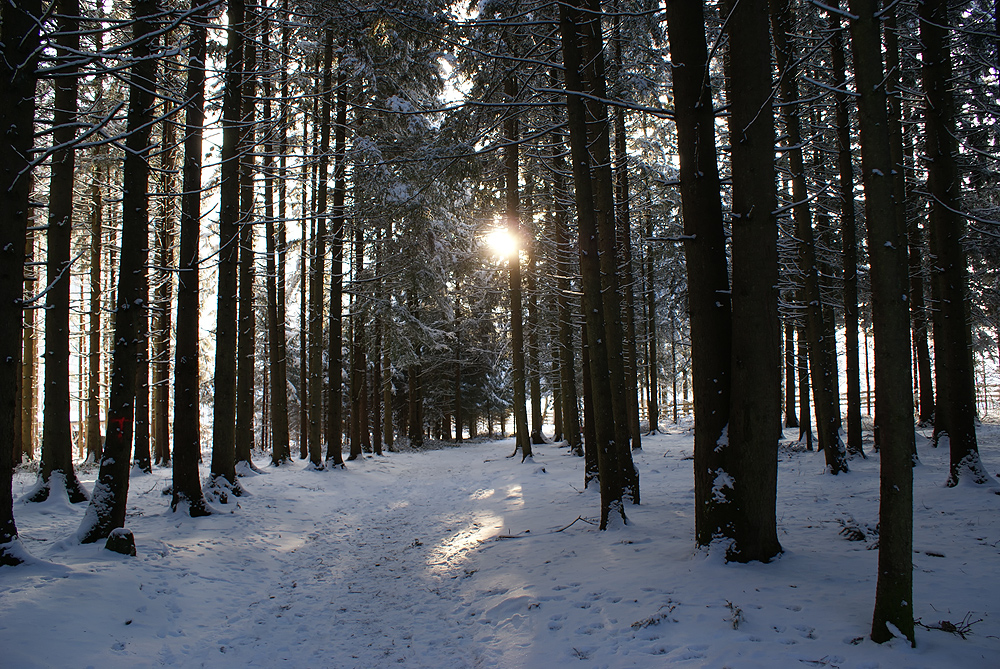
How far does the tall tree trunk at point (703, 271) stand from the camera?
5.25m

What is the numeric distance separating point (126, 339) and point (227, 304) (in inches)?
165

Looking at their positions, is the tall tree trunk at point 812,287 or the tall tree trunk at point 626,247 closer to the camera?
the tall tree trunk at point 812,287

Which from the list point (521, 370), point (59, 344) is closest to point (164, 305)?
point (59, 344)

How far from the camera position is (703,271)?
5512 millimetres

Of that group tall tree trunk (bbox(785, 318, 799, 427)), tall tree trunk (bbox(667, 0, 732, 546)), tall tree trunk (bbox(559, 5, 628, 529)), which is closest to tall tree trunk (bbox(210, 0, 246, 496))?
tall tree trunk (bbox(559, 5, 628, 529))

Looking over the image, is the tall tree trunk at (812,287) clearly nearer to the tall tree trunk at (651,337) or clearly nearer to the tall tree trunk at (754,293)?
the tall tree trunk at (754,293)

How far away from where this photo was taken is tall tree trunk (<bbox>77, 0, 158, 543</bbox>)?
6273 millimetres

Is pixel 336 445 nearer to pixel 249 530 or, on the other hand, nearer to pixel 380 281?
pixel 380 281

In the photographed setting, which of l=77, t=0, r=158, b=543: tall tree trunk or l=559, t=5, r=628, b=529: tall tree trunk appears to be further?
l=559, t=5, r=628, b=529: tall tree trunk

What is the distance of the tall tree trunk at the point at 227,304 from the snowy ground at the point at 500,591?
1.30 metres

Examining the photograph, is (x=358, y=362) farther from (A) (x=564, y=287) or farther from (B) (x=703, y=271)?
(B) (x=703, y=271)

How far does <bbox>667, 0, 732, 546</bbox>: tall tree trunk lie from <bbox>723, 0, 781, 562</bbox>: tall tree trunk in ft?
0.71

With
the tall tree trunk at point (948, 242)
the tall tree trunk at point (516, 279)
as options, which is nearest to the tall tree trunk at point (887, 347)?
the tall tree trunk at point (948, 242)

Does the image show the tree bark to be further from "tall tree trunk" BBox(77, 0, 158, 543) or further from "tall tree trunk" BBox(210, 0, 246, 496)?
"tall tree trunk" BBox(77, 0, 158, 543)
